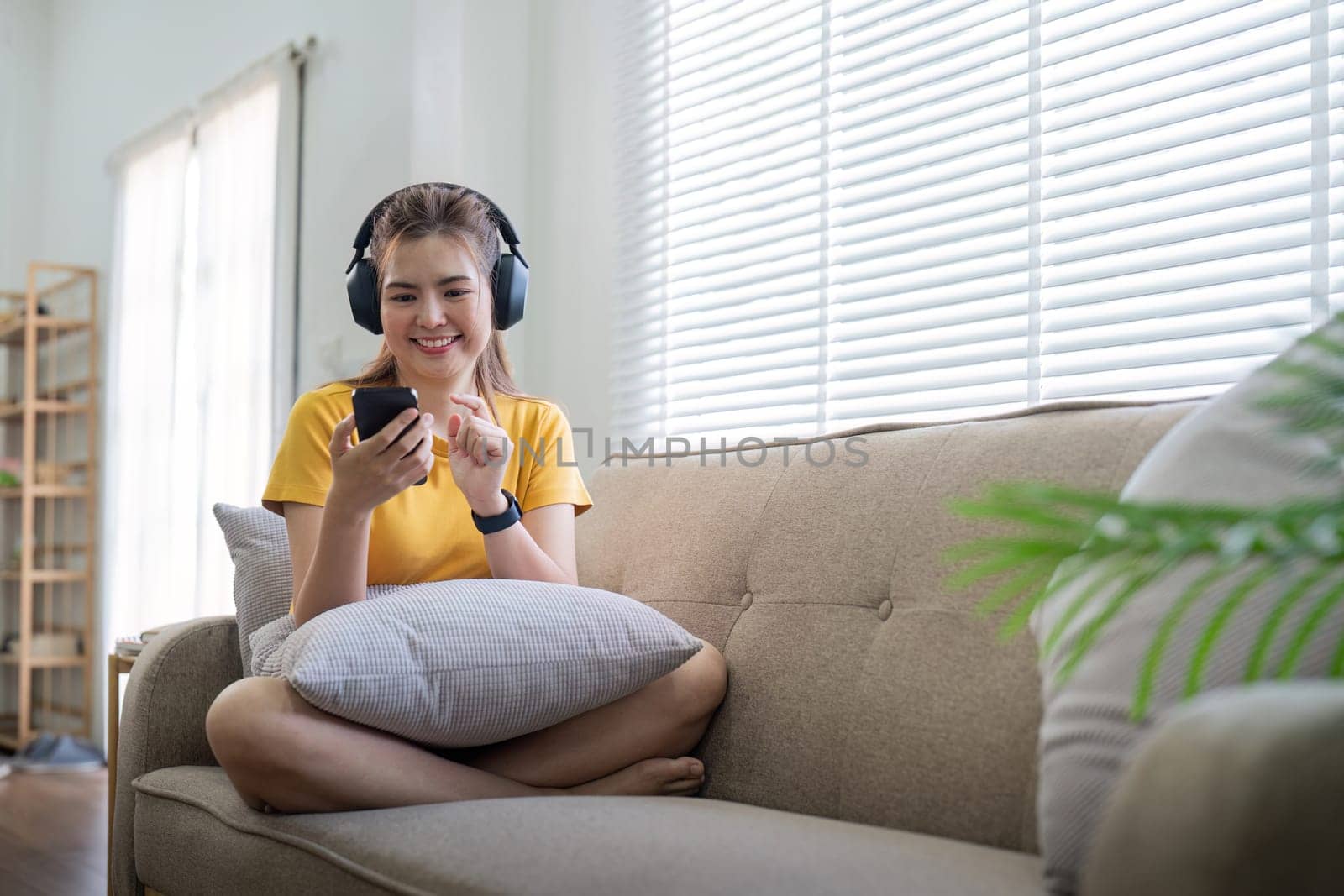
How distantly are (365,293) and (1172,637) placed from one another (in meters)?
1.33

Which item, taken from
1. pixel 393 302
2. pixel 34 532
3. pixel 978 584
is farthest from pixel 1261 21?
pixel 34 532

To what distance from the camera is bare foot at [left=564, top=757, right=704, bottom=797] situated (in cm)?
135

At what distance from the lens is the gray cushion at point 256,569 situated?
5.53 ft

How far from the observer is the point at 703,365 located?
103 inches

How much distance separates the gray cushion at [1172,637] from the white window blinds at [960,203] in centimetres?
65

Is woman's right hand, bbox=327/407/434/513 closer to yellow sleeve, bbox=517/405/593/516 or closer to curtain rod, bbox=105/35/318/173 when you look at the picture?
yellow sleeve, bbox=517/405/593/516

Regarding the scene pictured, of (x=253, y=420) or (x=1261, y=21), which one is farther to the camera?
Result: (x=253, y=420)

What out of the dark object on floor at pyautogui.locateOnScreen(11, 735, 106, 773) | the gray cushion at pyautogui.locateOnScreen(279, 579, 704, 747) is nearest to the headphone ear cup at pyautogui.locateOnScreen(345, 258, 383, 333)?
the gray cushion at pyautogui.locateOnScreen(279, 579, 704, 747)

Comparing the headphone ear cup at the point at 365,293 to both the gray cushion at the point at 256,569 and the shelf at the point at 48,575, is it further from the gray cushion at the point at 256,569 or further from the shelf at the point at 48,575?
the shelf at the point at 48,575

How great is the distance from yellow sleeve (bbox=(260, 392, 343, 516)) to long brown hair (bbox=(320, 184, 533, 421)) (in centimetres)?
12

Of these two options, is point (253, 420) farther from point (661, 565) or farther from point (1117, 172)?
point (1117, 172)

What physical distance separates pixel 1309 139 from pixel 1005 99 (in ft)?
1.64

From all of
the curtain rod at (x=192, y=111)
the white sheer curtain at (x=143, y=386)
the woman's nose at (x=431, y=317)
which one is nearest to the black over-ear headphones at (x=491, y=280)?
the woman's nose at (x=431, y=317)

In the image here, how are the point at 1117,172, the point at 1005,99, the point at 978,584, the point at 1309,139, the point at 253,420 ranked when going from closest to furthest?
the point at 978,584 → the point at 1309,139 → the point at 1117,172 → the point at 1005,99 → the point at 253,420
